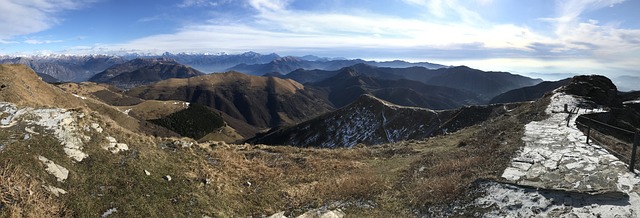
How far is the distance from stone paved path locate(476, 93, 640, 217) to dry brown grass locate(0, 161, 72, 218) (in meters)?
18.0

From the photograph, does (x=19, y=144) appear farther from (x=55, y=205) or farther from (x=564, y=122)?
(x=564, y=122)

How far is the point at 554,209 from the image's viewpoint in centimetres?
1427

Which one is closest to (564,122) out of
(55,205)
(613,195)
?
(613,195)

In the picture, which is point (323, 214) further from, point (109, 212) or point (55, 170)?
point (55, 170)

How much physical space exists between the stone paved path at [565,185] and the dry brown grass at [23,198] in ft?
58.9

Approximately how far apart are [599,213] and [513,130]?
14.0 meters

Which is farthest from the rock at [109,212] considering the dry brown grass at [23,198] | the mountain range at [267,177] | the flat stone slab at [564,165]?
the flat stone slab at [564,165]

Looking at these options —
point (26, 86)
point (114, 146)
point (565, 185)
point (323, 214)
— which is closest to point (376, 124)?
point (26, 86)

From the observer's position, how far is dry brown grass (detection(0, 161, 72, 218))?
12.4 meters

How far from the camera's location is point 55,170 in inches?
604

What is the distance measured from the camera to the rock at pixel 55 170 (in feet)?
49.5

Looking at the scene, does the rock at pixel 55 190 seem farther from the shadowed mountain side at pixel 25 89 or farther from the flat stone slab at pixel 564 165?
the shadowed mountain side at pixel 25 89

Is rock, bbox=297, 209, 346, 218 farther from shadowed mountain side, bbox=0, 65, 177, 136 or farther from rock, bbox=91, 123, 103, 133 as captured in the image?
shadowed mountain side, bbox=0, 65, 177, 136

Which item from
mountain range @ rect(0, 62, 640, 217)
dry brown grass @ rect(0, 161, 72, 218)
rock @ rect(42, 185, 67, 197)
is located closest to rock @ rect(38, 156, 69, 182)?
mountain range @ rect(0, 62, 640, 217)
